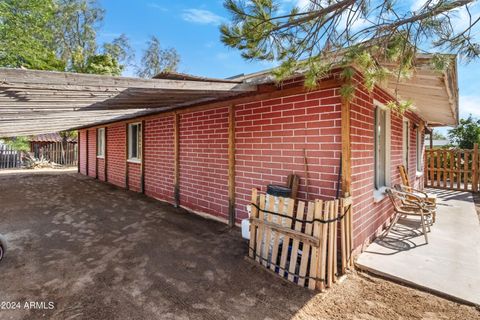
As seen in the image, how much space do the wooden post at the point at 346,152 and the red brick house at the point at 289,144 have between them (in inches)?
0.5

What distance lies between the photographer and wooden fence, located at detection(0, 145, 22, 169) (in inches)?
661

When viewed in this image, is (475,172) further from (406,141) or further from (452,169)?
(406,141)

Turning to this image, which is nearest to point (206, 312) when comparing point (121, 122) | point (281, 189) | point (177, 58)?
point (281, 189)

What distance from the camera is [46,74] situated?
2027 mm

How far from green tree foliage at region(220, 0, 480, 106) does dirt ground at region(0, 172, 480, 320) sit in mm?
2132

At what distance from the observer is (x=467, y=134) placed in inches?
504

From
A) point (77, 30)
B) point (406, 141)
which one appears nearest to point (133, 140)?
point (406, 141)

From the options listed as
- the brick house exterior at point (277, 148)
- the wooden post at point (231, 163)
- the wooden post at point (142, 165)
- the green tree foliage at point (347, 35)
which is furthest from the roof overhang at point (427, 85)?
the wooden post at point (142, 165)

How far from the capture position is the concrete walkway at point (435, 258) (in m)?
2.69

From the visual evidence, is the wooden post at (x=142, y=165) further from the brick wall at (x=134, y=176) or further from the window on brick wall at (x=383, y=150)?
the window on brick wall at (x=383, y=150)

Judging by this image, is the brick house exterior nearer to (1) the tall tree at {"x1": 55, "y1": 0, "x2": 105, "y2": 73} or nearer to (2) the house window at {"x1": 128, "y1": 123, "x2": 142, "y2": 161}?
(2) the house window at {"x1": 128, "y1": 123, "x2": 142, "y2": 161}

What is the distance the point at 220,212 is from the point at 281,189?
1.81 meters

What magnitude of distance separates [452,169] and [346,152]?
359 inches

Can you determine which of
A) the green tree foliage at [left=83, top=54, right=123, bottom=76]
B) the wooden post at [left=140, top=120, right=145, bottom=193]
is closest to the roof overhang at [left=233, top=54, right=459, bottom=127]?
the wooden post at [left=140, top=120, right=145, bottom=193]
